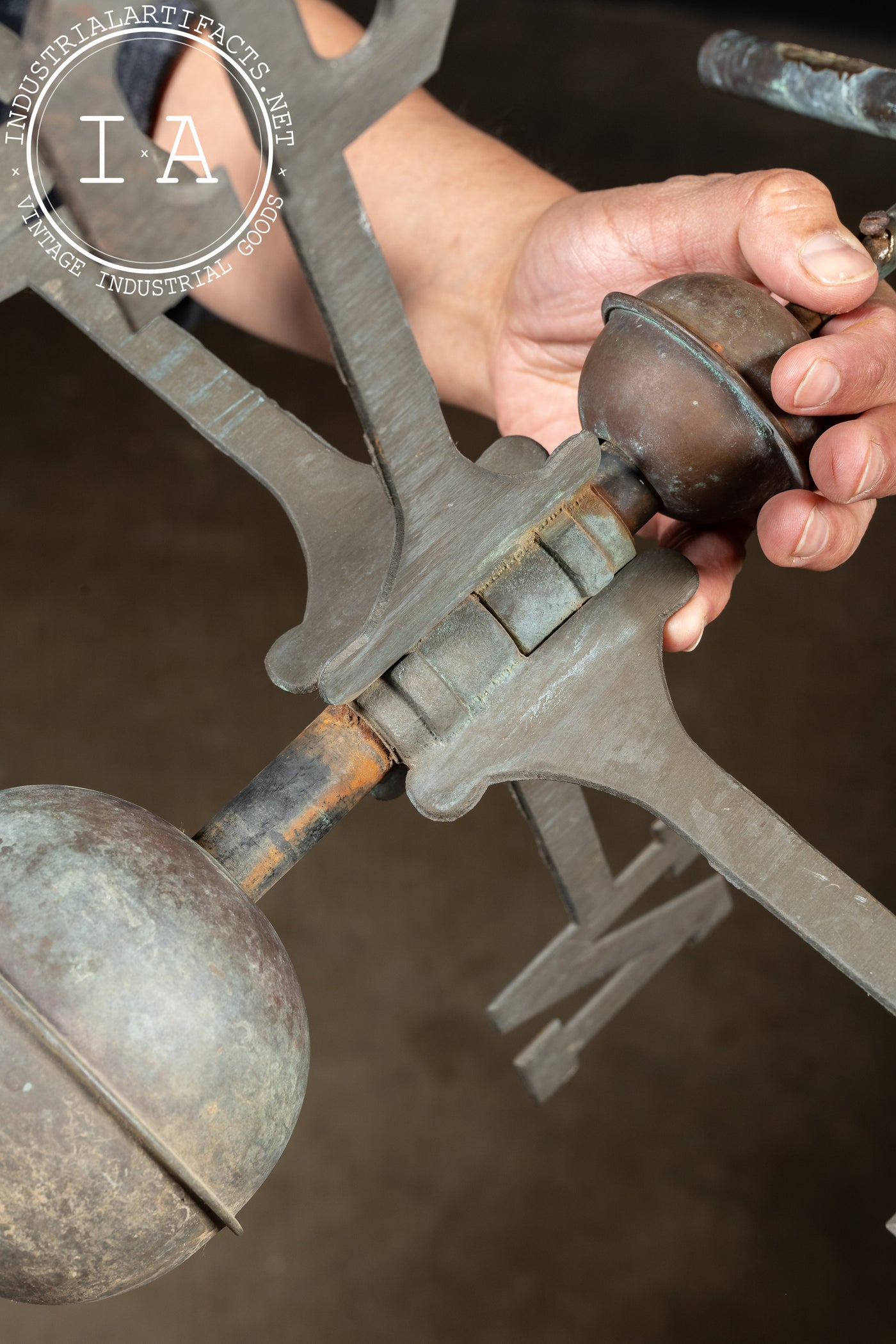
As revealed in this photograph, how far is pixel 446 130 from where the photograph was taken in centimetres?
99

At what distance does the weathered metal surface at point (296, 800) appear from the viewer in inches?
20.7

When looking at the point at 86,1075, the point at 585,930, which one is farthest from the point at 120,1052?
the point at 585,930

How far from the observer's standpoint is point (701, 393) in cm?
55

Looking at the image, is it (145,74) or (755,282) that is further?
(145,74)

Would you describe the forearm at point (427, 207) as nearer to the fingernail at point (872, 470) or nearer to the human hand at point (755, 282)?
the human hand at point (755, 282)

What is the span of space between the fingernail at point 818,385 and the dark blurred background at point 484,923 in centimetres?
118

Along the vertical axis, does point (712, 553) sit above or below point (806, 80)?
below

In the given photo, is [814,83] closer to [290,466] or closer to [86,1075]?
[290,466]

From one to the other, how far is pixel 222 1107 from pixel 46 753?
1.34m

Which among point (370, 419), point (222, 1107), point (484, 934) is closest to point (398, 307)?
point (370, 419)

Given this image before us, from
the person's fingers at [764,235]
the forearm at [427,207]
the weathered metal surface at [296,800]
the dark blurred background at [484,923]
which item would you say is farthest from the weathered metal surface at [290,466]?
the dark blurred background at [484,923]

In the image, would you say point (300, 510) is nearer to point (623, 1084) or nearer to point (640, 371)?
point (640, 371)

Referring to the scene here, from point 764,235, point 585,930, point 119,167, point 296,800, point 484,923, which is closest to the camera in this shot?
point 119,167

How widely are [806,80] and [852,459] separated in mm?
230
